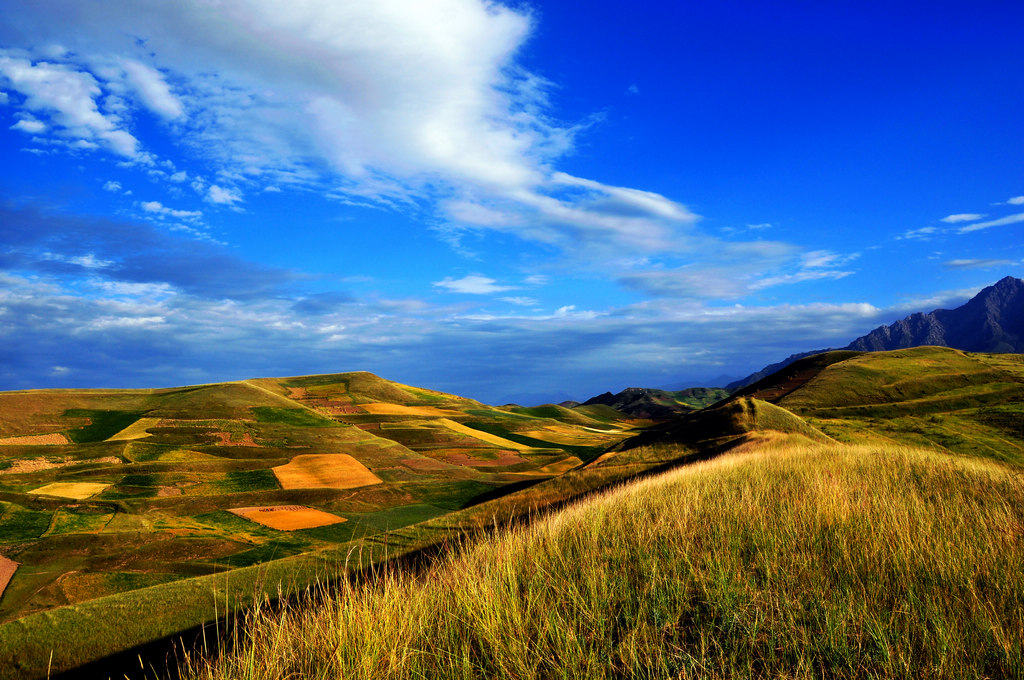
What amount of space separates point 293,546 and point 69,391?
52395mm

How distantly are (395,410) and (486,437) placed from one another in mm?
15631

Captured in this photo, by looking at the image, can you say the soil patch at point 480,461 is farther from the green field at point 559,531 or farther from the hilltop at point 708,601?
the hilltop at point 708,601

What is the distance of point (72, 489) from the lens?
37.7 meters

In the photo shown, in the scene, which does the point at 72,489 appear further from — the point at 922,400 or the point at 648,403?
the point at 648,403

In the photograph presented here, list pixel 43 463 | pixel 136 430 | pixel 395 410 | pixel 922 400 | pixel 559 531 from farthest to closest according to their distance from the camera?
pixel 395 410, pixel 136 430, pixel 922 400, pixel 43 463, pixel 559 531

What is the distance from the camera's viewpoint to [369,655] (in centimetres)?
452

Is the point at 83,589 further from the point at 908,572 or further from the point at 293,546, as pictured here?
the point at 908,572

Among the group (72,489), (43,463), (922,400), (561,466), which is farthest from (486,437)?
(922,400)

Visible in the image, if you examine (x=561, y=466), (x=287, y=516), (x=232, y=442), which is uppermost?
(x=232, y=442)

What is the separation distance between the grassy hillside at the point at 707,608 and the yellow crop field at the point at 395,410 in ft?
248

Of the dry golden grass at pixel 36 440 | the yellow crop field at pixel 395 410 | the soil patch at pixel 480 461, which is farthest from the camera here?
the yellow crop field at pixel 395 410

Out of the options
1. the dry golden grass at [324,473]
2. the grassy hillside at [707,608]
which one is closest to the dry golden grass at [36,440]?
the dry golden grass at [324,473]

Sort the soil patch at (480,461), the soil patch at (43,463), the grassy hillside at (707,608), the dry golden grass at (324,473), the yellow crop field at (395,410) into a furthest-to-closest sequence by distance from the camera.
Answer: the yellow crop field at (395,410) → the soil patch at (480,461) → the dry golden grass at (324,473) → the soil patch at (43,463) → the grassy hillside at (707,608)

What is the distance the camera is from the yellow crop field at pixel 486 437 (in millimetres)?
77875
